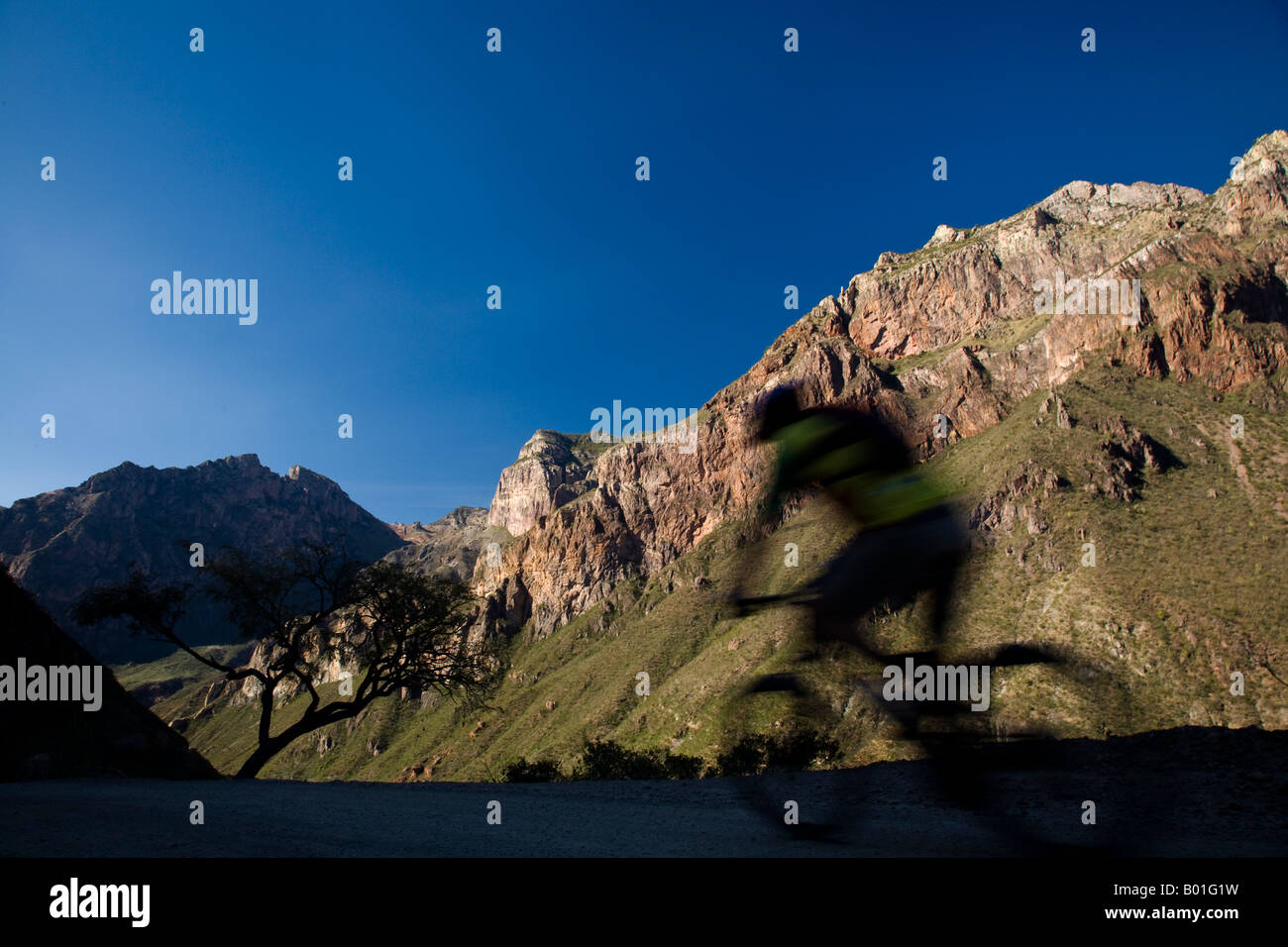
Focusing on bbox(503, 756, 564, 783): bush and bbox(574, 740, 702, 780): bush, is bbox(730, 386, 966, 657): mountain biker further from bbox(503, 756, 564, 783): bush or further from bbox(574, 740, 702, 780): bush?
bbox(574, 740, 702, 780): bush

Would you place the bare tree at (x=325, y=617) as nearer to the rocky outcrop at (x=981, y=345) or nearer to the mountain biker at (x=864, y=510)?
the rocky outcrop at (x=981, y=345)

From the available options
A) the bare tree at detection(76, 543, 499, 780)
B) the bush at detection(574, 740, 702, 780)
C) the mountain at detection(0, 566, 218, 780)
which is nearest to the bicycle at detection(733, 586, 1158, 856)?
the bare tree at detection(76, 543, 499, 780)

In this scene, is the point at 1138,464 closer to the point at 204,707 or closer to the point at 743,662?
the point at 743,662

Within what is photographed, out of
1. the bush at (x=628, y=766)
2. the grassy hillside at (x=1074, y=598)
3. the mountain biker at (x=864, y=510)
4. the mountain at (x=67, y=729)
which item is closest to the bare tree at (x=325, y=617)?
the mountain at (x=67, y=729)

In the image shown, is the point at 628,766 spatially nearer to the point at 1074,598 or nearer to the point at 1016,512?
the point at 1016,512
